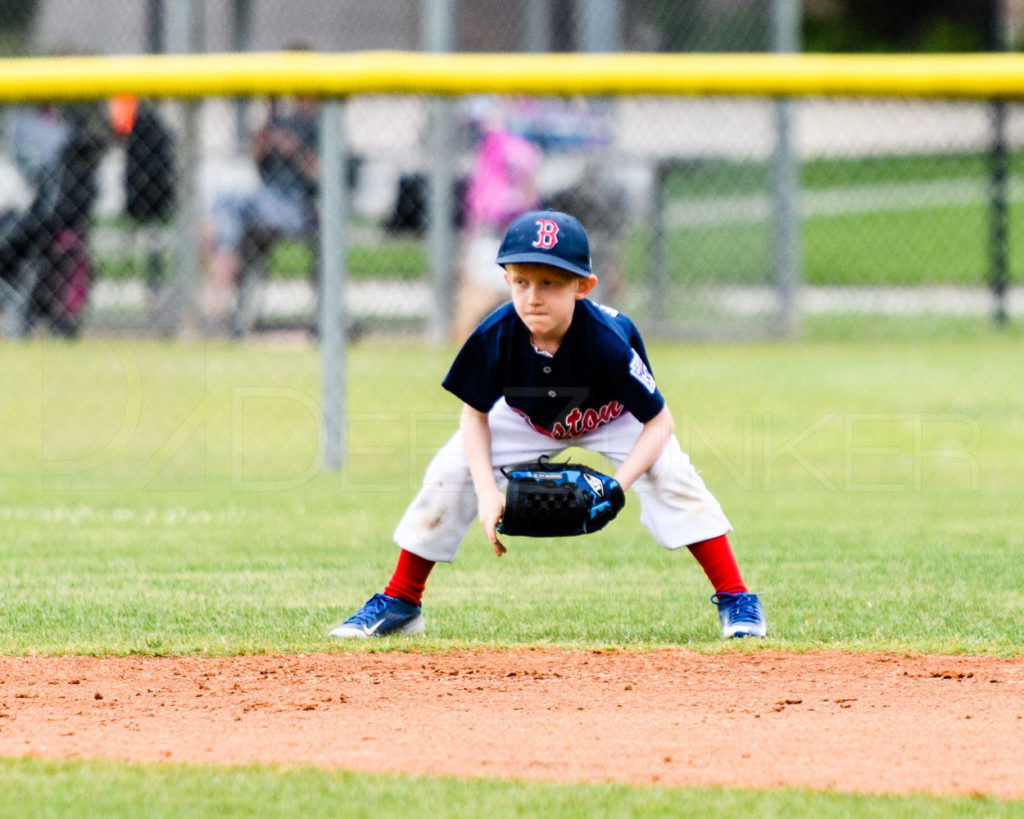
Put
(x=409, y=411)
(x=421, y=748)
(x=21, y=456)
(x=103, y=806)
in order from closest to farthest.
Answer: (x=103, y=806)
(x=421, y=748)
(x=21, y=456)
(x=409, y=411)

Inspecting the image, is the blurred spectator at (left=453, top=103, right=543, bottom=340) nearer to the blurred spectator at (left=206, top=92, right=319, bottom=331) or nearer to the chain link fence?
the chain link fence

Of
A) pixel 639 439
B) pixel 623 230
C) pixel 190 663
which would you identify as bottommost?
pixel 190 663

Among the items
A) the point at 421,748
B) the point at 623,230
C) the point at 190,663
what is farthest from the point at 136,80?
the point at 421,748

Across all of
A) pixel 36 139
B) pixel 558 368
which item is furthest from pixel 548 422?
pixel 36 139

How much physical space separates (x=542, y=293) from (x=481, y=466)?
0.52 meters

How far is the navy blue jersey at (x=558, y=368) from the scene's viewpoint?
4266 millimetres

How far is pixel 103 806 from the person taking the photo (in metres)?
2.88

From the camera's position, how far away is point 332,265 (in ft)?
24.1

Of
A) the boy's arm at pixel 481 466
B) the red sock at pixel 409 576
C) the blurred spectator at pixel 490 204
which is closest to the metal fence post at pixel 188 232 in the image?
the blurred spectator at pixel 490 204

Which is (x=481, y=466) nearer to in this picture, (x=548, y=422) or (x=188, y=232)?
(x=548, y=422)

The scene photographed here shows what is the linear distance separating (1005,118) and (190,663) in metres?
8.58

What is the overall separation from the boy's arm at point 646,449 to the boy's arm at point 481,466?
0.33 meters

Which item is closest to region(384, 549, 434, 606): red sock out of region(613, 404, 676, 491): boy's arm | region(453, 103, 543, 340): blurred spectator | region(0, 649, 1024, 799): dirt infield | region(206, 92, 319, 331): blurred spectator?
region(0, 649, 1024, 799): dirt infield

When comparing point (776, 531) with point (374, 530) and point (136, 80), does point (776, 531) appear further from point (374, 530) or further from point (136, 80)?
point (136, 80)
